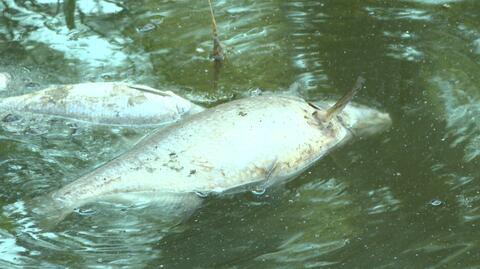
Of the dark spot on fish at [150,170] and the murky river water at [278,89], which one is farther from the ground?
the dark spot on fish at [150,170]

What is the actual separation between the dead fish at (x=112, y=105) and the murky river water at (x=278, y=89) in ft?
0.29

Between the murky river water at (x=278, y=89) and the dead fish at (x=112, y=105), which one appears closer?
the murky river water at (x=278, y=89)

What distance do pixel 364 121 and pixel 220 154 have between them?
1093 millimetres

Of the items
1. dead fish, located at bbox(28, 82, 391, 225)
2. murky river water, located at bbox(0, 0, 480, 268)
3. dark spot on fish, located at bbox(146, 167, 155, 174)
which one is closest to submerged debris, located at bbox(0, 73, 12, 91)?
murky river water, located at bbox(0, 0, 480, 268)

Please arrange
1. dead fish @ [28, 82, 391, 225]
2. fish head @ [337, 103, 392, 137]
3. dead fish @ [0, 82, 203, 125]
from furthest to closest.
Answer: dead fish @ [0, 82, 203, 125], fish head @ [337, 103, 392, 137], dead fish @ [28, 82, 391, 225]

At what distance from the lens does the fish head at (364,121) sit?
5.00 m

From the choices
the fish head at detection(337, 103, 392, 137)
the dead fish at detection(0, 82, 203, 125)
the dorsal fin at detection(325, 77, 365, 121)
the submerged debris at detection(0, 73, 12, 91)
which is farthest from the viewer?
the submerged debris at detection(0, 73, 12, 91)

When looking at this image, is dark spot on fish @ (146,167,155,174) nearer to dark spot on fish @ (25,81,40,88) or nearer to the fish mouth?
the fish mouth

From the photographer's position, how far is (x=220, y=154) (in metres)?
4.41

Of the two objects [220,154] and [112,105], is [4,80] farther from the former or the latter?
[220,154]

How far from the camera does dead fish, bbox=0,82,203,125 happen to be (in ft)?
17.2

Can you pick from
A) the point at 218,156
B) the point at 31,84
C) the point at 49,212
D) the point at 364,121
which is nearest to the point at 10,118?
the point at 31,84

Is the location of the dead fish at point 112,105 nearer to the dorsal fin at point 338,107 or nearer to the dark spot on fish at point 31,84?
the dark spot on fish at point 31,84

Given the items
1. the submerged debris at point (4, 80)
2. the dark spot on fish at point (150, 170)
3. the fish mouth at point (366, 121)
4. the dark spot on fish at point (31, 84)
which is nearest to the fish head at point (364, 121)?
the fish mouth at point (366, 121)
